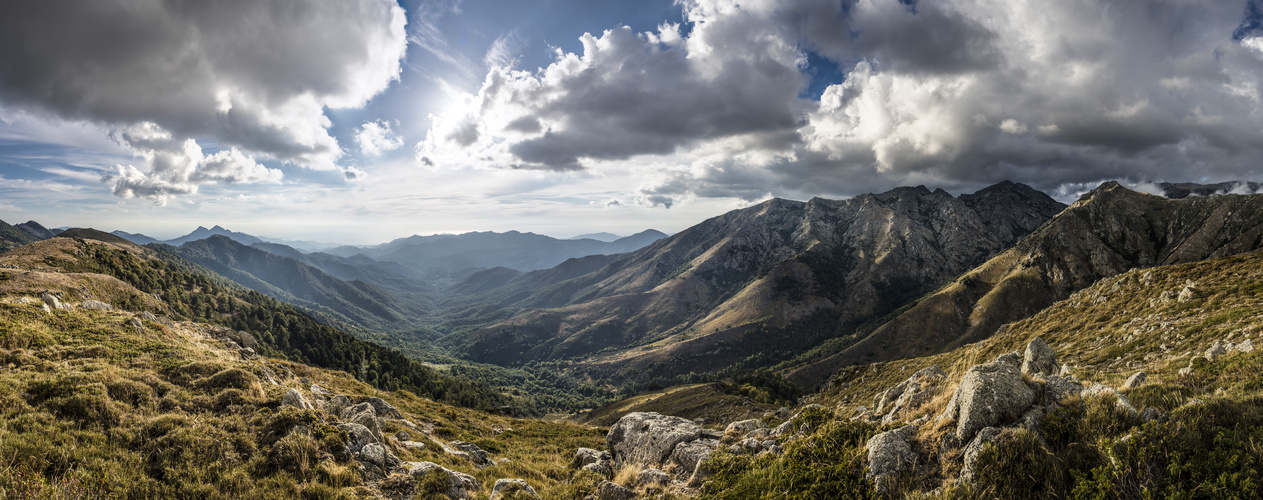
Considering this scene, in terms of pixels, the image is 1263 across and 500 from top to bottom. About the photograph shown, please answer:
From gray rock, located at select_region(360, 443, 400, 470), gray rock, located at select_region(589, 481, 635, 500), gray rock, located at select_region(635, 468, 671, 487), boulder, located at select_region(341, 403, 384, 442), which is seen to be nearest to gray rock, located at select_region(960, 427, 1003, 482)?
gray rock, located at select_region(635, 468, 671, 487)

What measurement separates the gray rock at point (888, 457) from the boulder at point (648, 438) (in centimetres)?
912

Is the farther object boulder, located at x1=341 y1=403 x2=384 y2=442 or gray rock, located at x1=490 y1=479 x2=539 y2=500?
boulder, located at x1=341 y1=403 x2=384 y2=442

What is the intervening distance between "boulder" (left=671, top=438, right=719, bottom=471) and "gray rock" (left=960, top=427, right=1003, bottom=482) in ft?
25.7

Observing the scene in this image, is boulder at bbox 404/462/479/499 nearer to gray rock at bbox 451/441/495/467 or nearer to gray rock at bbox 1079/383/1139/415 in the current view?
gray rock at bbox 451/441/495/467

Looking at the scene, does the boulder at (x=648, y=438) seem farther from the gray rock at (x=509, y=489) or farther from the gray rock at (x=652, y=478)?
the gray rock at (x=509, y=489)

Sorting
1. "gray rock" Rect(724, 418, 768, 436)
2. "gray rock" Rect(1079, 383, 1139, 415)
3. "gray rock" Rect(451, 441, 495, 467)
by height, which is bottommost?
"gray rock" Rect(451, 441, 495, 467)

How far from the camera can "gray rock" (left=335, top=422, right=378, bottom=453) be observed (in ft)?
45.8

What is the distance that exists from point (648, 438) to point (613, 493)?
4537 mm

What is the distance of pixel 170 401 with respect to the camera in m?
13.5

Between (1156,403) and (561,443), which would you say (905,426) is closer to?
(1156,403)

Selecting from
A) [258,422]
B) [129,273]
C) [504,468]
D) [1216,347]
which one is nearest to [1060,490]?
[504,468]

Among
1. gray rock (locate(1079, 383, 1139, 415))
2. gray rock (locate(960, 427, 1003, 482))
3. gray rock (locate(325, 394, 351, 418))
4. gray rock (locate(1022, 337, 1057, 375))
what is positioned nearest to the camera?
gray rock (locate(1079, 383, 1139, 415))

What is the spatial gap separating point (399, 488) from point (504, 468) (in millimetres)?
5334

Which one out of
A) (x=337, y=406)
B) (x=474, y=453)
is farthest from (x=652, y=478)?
(x=337, y=406)
